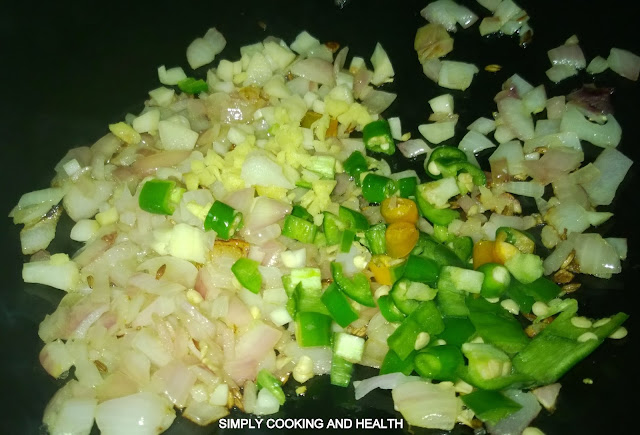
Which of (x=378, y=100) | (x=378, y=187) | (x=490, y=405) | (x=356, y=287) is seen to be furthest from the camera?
(x=378, y=100)

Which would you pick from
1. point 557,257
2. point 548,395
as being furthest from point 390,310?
point 557,257

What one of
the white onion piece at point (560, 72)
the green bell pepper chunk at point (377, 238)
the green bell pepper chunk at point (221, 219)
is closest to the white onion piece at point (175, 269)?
the green bell pepper chunk at point (221, 219)

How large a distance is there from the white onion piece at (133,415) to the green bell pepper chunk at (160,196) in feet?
2.20

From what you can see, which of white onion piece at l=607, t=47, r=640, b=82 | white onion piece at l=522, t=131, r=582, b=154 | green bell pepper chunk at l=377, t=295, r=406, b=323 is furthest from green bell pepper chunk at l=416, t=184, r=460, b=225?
white onion piece at l=607, t=47, r=640, b=82

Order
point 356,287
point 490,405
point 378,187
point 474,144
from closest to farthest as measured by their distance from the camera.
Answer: point 490,405 → point 356,287 → point 378,187 → point 474,144

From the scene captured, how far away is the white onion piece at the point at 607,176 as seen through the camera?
2426 millimetres

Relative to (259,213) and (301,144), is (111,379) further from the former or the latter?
(301,144)

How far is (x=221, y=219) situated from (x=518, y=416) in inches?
46.6

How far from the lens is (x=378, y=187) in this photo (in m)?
2.36

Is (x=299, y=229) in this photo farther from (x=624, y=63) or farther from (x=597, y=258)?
(x=624, y=63)

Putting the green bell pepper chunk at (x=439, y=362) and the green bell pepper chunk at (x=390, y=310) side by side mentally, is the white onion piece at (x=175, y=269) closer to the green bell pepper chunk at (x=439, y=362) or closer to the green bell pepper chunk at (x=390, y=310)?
the green bell pepper chunk at (x=390, y=310)

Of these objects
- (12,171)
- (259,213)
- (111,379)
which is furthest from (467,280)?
(12,171)

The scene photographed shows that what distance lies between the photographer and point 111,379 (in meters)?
2.10

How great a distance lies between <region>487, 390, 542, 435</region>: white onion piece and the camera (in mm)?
1980
